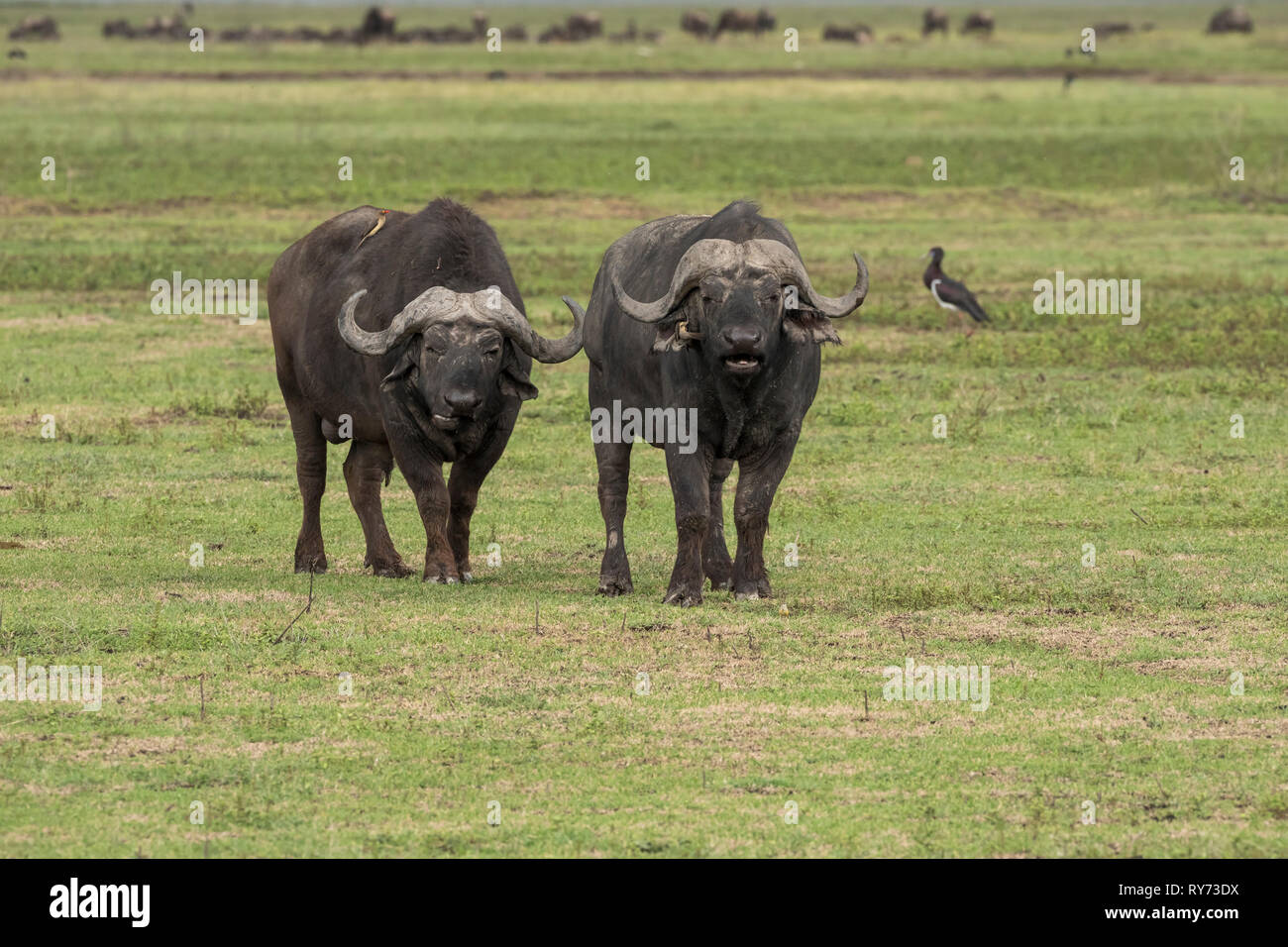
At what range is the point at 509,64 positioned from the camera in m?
68.4

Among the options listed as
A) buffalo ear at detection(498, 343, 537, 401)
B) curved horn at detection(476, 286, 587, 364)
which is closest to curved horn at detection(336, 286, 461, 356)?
curved horn at detection(476, 286, 587, 364)

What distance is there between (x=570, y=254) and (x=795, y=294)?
17060 mm

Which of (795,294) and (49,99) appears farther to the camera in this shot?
(49,99)

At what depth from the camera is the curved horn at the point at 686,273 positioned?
37.2 feet

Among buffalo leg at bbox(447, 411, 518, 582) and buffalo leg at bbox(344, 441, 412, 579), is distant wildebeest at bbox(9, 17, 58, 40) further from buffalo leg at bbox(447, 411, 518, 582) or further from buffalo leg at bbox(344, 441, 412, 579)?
buffalo leg at bbox(447, 411, 518, 582)

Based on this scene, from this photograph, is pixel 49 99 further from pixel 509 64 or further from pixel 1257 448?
pixel 1257 448

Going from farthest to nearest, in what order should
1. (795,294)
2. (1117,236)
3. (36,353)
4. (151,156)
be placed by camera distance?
(151,156)
(1117,236)
(36,353)
(795,294)

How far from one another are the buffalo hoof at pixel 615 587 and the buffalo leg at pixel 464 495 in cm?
97

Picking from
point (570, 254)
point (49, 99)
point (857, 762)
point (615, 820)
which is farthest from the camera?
point (49, 99)

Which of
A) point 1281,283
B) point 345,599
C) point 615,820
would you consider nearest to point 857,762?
point 615,820

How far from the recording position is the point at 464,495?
42.2 ft

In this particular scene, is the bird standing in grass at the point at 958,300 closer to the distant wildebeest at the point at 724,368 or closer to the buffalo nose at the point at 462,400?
the distant wildebeest at the point at 724,368

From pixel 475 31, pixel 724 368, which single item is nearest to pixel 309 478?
pixel 724 368

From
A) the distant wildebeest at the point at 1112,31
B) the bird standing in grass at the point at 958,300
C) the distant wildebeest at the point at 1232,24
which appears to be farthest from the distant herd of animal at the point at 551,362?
the distant wildebeest at the point at 1232,24
